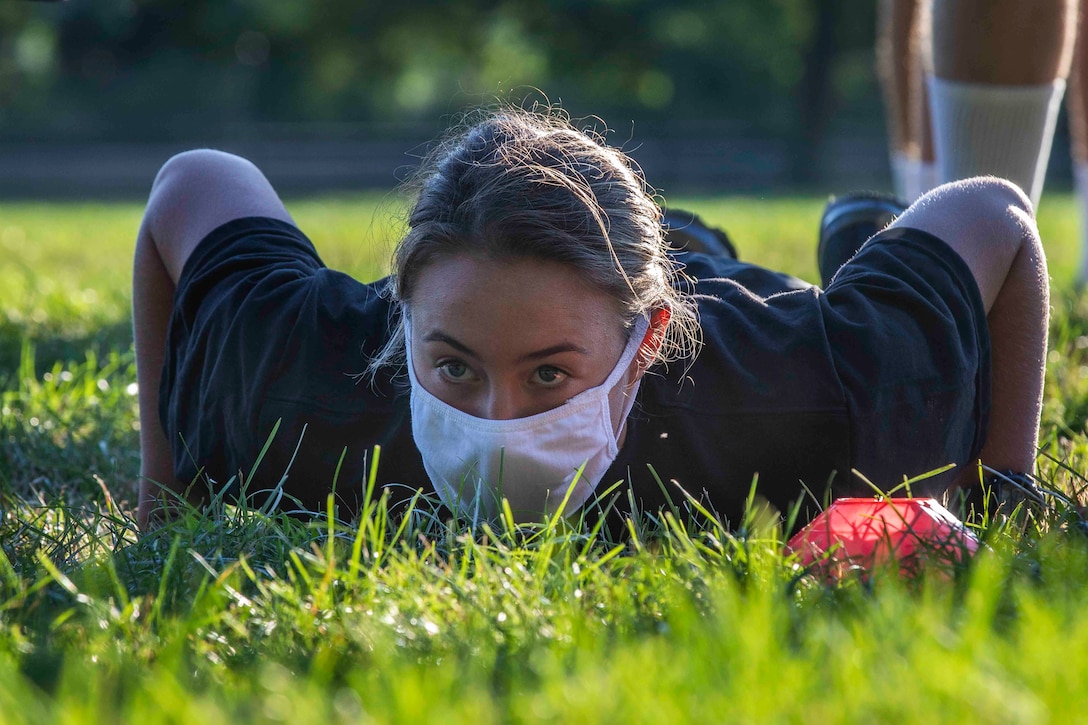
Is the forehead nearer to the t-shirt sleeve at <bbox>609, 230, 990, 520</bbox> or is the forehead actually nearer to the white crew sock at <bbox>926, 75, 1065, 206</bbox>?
the t-shirt sleeve at <bbox>609, 230, 990, 520</bbox>

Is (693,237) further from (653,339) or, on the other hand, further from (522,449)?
(522,449)

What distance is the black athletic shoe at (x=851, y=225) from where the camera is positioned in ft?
12.4

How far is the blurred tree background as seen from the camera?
101 ft

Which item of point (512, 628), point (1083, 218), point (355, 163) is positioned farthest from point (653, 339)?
point (355, 163)

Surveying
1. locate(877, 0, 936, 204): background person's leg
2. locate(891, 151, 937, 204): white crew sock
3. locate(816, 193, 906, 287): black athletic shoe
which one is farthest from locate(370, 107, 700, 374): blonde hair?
locate(877, 0, 936, 204): background person's leg

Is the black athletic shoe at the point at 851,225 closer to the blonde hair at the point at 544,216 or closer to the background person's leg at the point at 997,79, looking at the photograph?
the background person's leg at the point at 997,79

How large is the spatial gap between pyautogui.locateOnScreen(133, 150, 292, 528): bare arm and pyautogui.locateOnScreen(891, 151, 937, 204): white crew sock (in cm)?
249

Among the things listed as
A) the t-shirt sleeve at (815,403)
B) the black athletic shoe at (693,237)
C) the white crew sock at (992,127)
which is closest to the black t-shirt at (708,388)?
the t-shirt sleeve at (815,403)

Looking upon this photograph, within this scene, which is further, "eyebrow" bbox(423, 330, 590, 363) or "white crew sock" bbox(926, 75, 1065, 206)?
"white crew sock" bbox(926, 75, 1065, 206)

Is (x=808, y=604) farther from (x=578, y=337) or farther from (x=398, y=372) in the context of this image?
(x=398, y=372)

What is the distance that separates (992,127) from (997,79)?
15cm

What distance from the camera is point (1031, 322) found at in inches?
118

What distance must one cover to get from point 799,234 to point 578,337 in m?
6.60

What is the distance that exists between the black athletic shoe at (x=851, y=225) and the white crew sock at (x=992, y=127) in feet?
1.13
